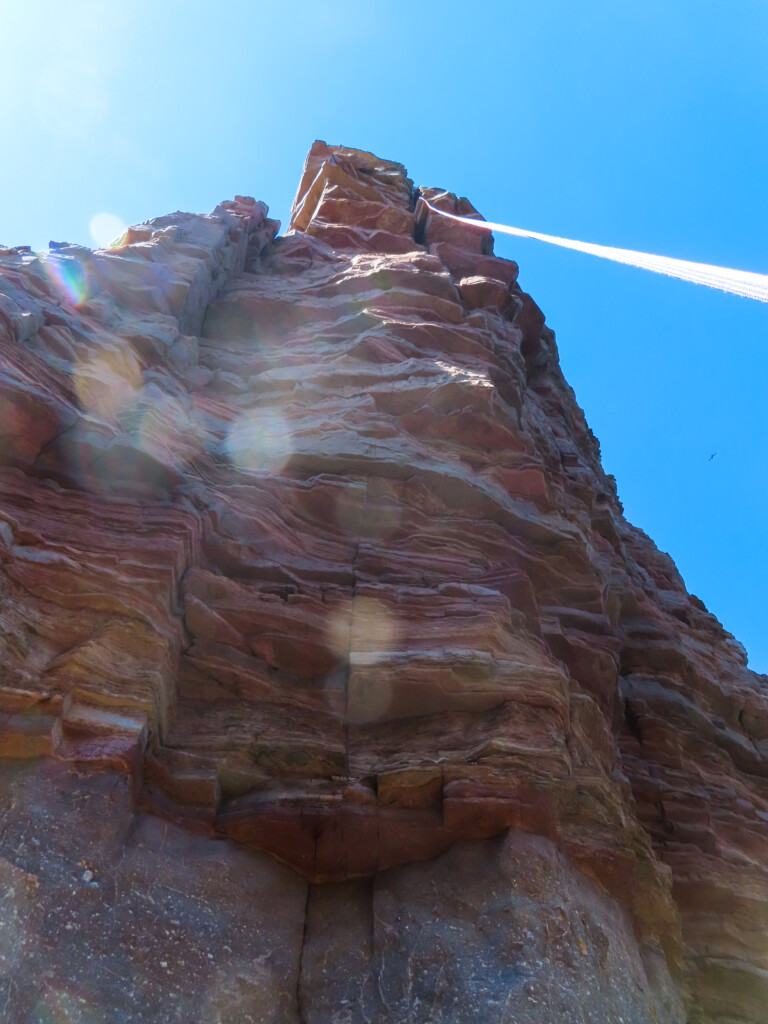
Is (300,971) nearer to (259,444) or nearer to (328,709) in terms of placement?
(328,709)

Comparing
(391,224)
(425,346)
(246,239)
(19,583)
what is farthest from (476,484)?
(391,224)

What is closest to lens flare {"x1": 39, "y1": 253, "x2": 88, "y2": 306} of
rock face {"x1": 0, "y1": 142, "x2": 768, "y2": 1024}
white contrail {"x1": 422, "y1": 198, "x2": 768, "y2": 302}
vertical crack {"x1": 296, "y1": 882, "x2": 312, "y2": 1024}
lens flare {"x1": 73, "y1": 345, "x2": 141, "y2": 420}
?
rock face {"x1": 0, "y1": 142, "x2": 768, "y2": 1024}

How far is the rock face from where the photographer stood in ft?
30.3

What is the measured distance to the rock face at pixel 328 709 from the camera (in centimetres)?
923

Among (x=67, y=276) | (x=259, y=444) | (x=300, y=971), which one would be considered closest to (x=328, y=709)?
(x=300, y=971)

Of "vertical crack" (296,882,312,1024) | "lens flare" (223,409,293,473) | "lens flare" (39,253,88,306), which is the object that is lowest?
"vertical crack" (296,882,312,1024)

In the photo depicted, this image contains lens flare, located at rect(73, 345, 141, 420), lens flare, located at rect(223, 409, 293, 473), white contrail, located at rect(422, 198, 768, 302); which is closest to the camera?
white contrail, located at rect(422, 198, 768, 302)

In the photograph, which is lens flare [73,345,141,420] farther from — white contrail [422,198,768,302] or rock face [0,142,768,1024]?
white contrail [422,198,768,302]

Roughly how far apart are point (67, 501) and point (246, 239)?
61.6ft

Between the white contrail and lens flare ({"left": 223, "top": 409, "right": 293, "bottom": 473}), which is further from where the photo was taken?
lens flare ({"left": 223, "top": 409, "right": 293, "bottom": 473})

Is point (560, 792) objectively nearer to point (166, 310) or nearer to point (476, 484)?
point (476, 484)

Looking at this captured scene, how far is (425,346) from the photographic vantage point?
2230 cm

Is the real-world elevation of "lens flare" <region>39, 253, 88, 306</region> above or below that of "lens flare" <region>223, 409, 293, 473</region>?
above

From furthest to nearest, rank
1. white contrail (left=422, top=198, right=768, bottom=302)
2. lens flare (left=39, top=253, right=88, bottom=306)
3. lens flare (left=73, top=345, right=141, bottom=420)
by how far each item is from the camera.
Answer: lens flare (left=39, top=253, right=88, bottom=306) < lens flare (left=73, top=345, right=141, bottom=420) < white contrail (left=422, top=198, right=768, bottom=302)
